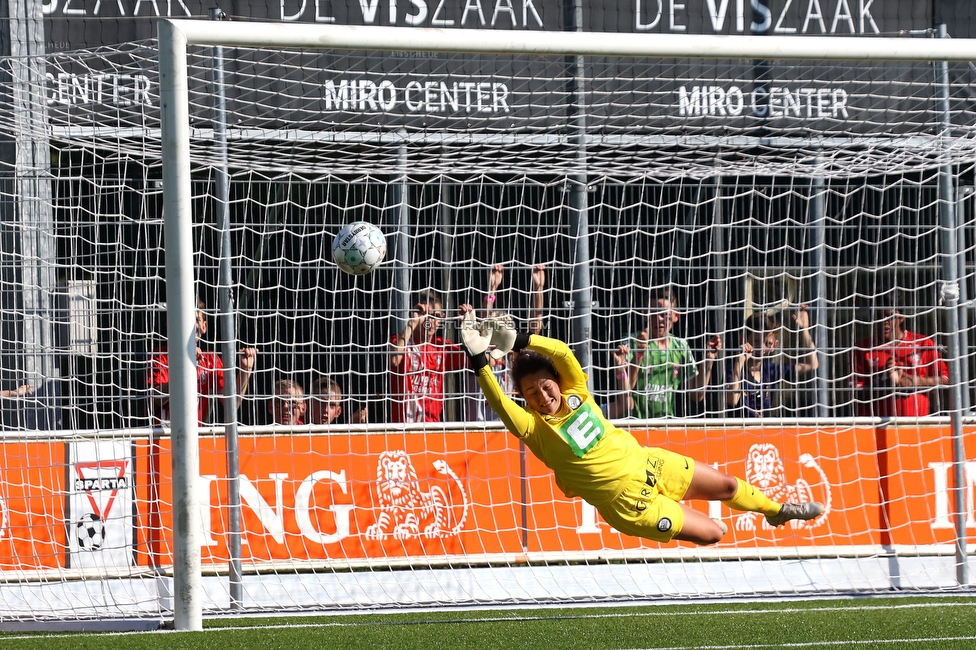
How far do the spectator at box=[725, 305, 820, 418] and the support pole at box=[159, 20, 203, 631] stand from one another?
4.33m

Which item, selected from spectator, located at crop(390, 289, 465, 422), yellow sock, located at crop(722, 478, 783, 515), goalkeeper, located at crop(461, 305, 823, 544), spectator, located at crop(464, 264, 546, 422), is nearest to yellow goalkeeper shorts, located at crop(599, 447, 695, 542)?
goalkeeper, located at crop(461, 305, 823, 544)

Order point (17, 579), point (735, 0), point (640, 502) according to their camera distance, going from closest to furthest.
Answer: point (640, 502) < point (17, 579) < point (735, 0)

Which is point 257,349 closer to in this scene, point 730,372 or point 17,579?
point 17,579

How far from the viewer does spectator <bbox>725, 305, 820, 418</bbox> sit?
858 cm

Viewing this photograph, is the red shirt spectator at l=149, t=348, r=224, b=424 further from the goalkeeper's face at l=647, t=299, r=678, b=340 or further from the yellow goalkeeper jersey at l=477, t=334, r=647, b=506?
the goalkeeper's face at l=647, t=299, r=678, b=340

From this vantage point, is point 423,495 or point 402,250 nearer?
point 423,495

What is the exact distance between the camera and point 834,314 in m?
9.02

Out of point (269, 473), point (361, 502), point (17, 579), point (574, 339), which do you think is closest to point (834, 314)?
point (574, 339)

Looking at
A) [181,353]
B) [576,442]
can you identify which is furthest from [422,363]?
[181,353]

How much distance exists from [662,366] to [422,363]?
6.26 feet

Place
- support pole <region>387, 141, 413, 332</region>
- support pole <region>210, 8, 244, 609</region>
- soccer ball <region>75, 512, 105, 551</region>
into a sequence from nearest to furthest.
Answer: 1. support pole <region>210, 8, 244, 609</region>
2. soccer ball <region>75, 512, 105, 551</region>
3. support pole <region>387, 141, 413, 332</region>

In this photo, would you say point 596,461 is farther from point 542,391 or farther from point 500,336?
point 500,336

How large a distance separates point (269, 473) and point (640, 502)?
2.95 meters

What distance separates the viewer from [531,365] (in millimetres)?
6141
